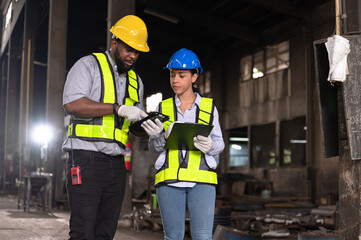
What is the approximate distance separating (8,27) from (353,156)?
28146 millimetres

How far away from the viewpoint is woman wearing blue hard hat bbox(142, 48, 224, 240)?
300 centimetres

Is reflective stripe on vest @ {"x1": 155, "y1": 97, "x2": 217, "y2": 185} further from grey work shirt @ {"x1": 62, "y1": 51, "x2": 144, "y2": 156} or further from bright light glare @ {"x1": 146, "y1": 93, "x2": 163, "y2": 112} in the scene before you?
bright light glare @ {"x1": 146, "y1": 93, "x2": 163, "y2": 112}

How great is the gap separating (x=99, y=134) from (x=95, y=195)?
40 centimetres

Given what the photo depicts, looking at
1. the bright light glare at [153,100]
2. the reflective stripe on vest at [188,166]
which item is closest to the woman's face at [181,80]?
the reflective stripe on vest at [188,166]

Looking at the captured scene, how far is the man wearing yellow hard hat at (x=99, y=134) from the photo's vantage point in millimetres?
2908

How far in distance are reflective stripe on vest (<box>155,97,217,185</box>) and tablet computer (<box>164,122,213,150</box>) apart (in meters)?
0.05

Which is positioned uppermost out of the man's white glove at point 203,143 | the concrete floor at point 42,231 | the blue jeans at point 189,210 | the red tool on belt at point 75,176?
the man's white glove at point 203,143

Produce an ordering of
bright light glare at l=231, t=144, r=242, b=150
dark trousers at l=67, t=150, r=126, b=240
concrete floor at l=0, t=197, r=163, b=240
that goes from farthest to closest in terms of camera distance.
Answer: bright light glare at l=231, t=144, r=242, b=150 → concrete floor at l=0, t=197, r=163, b=240 → dark trousers at l=67, t=150, r=126, b=240

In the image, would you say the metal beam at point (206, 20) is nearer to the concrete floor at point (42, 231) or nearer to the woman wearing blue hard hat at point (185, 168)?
the concrete floor at point (42, 231)

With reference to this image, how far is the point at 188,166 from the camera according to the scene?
9.98 ft

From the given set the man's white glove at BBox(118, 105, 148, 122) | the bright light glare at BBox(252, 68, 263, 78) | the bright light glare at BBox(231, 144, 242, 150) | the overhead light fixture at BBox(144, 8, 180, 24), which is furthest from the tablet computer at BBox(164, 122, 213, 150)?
A: the bright light glare at BBox(231, 144, 242, 150)

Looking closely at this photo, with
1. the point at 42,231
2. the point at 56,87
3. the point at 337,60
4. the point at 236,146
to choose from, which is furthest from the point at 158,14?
the point at 337,60

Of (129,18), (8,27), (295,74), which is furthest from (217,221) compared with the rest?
(8,27)

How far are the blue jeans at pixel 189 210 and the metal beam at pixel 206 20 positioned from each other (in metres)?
15.3
